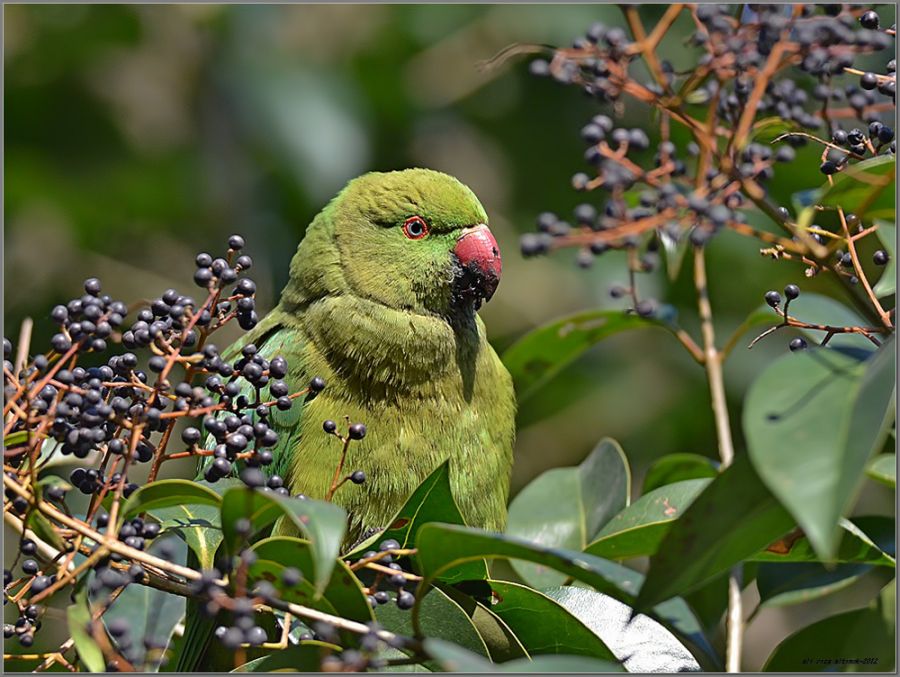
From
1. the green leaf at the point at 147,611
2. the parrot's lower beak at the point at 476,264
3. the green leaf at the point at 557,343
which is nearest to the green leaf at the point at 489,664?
the green leaf at the point at 147,611

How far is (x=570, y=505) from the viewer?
2.28 metres

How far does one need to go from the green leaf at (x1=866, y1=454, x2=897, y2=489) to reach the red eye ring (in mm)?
1234

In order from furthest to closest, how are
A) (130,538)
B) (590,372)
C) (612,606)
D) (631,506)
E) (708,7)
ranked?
1. (590,372)
2. (631,506)
3. (612,606)
4. (130,538)
5. (708,7)

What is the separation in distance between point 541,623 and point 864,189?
78 cm

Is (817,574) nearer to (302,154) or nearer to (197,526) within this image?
(197,526)

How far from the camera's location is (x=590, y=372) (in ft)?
14.8

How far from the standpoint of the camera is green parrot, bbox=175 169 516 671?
238 centimetres

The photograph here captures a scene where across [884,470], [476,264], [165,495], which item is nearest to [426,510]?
[165,495]

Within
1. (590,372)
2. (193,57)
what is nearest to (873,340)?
(590,372)

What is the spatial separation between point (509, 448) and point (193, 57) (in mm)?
2843

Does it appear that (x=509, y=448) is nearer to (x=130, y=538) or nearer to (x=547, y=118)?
(x=130, y=538)

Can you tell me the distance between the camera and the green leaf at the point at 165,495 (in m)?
1.35

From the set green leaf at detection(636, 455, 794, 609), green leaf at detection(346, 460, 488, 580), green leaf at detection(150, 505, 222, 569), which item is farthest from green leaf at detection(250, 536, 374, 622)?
green leaf at detection(636, 455, 794, 609)

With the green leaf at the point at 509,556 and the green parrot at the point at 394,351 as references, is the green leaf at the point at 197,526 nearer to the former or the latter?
the green leaf at the point at 509,556
